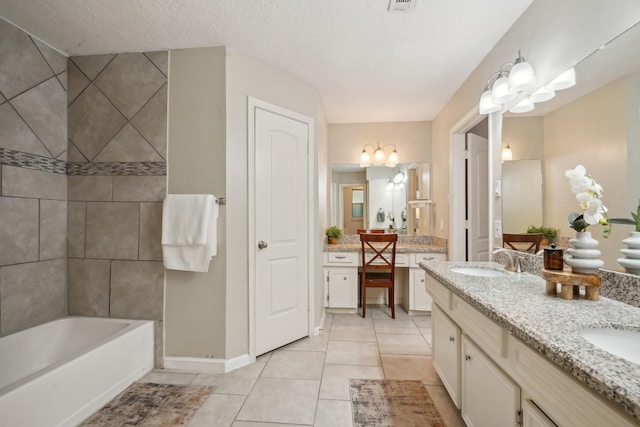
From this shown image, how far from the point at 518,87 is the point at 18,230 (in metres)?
3.34

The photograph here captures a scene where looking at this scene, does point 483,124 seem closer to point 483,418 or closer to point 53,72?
point 483,418

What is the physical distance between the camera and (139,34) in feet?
6.46

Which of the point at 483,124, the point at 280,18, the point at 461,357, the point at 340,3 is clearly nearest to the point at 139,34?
the point at 280,18

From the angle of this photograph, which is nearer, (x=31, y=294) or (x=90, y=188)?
(x=31, y=294)

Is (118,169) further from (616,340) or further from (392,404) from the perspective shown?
(616,340)

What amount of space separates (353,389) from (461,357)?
764 mm

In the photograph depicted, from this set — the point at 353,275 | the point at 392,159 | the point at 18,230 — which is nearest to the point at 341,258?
the point at 353,275

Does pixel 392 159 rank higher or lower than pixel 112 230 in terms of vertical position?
higher

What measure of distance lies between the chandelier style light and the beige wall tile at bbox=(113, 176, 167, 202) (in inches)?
95.7

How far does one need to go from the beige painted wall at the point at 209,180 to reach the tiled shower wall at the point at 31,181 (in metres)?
0.88

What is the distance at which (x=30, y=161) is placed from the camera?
1982 millimetres

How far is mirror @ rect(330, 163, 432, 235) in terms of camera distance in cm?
370

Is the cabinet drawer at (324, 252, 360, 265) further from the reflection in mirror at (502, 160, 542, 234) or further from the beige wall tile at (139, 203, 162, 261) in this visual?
the beige wall tile at (139, 203, 162, 261)

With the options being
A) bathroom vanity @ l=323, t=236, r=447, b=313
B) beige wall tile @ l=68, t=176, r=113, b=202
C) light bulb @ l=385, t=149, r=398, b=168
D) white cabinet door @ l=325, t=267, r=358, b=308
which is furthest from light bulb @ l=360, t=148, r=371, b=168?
beige wall tile @ l=68, t=176, r=113, b=202
